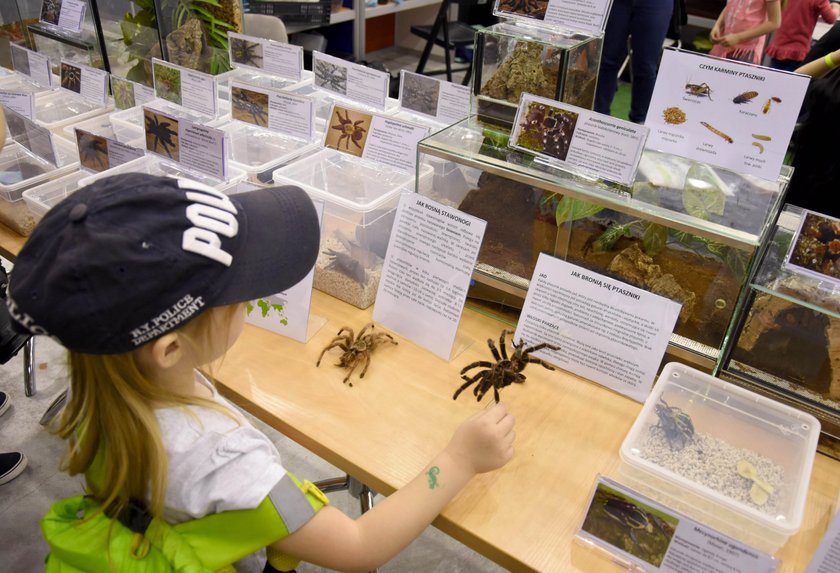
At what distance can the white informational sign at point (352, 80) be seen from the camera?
1.63 metres

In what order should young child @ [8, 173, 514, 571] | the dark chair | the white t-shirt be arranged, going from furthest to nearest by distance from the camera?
the dark chair < the white t-shirt < young child @ [8, 173, 514, 571]

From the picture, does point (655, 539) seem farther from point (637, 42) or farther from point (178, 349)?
point (637, 42)

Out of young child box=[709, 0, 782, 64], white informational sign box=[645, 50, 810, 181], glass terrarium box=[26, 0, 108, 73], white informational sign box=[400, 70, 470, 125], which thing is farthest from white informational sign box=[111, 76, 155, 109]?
young child box=[709, 0, 782, 64]

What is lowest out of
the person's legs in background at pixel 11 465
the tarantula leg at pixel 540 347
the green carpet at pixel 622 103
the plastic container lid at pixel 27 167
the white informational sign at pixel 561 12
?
the person's legs in background at pixel 11 465

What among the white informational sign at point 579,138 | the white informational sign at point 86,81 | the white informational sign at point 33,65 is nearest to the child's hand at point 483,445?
the white informational sign at point 579,138

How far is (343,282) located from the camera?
1428 millimetres

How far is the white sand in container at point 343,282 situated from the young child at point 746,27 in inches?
99.1

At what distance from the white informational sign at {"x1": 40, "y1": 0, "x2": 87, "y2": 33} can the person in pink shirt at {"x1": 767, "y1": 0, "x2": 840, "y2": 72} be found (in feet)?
11.1

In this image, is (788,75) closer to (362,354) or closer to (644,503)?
(644,503)

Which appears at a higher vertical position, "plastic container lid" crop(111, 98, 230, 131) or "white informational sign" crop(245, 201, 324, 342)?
"plastic container lid" crop(111, 98, 230, 131)

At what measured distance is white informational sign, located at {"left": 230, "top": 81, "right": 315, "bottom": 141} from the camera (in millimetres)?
1604

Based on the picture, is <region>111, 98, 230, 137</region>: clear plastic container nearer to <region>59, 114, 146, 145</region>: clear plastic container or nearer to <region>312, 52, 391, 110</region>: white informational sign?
<region>59, 114, 146, 145</region>: clear plastic container

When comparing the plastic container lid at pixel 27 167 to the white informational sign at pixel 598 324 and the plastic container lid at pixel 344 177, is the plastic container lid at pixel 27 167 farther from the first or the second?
the white informational sign at pixel 598 324

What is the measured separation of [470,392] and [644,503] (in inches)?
15.9
